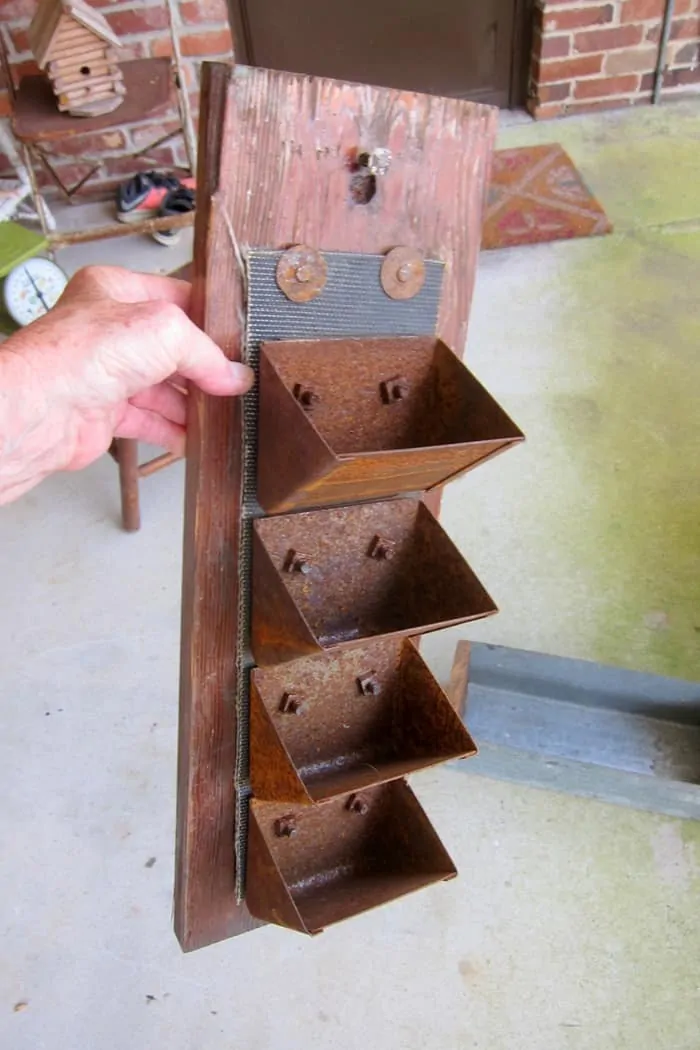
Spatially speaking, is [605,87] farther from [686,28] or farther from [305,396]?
[305,396]

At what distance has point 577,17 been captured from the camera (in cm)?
314

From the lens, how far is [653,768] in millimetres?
1584

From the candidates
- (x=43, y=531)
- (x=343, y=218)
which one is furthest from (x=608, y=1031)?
(x=43, y=531)

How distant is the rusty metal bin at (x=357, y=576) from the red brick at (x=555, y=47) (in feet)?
9.68

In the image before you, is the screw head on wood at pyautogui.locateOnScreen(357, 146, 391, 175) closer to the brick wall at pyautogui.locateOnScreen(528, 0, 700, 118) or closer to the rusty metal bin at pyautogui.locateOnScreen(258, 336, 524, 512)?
the rusty metal bin at pyautogui.locateOnScreen(258, 336, 524, 512)

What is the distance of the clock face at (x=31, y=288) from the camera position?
236 centimetres

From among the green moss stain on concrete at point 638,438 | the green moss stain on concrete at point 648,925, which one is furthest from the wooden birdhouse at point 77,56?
the green moss stain on concrete at point 648,925

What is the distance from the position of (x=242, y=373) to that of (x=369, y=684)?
1.15 feet

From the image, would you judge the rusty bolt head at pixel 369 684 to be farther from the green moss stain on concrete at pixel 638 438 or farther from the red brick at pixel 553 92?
the red brick at pixel 553 92

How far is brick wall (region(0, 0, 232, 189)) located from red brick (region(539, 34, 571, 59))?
114 centimetres

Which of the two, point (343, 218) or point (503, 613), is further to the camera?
point (503, 613)

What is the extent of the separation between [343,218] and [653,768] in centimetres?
121

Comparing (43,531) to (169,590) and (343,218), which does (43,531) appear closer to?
(169,590)

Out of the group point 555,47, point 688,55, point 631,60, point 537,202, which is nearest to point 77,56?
point 537,202
